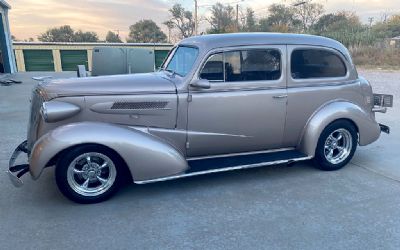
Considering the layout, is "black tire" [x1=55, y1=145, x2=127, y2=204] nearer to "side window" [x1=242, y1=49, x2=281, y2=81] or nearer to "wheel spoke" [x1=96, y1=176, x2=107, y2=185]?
"wheel spoke" [x1=96, y1=176, x2=107, y2=185]

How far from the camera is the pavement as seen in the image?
2.90m

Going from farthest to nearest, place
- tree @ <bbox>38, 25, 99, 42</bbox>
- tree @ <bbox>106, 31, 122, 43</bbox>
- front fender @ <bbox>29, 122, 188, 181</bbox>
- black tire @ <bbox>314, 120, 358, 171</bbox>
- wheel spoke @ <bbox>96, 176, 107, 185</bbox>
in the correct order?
tree @ <bbox>106, 31, 122, 43</bbox>
tree @ <bbox>38, 25, 99, 42</bbox>
black tire @ <bbox>314, 120, 358, 171</bbox>
wheel spoke @ <bbox>96, 176, 107, 185</bbox>
front fender @ <bbox>29, 122, 188, 181</bbox>

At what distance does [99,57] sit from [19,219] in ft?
22.6

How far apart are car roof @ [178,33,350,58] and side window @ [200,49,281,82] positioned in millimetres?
123

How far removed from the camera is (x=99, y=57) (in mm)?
9383

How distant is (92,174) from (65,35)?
2030 inches

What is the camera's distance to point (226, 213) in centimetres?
339

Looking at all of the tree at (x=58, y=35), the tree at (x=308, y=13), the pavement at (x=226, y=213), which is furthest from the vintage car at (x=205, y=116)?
the tree at (x=58, y=35)

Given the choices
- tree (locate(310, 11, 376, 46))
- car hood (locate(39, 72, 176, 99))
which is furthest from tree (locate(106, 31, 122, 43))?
car hood (locate(39, 72, 176, 99))

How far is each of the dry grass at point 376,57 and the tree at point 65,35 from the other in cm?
3663

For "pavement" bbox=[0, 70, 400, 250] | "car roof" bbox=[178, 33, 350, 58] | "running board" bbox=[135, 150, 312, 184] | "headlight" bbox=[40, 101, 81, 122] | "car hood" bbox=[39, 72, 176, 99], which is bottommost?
"pavement" bbox=[0, 70, 400, 250]

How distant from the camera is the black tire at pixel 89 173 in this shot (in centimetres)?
342

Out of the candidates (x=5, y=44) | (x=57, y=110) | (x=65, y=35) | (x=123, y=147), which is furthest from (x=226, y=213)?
(x=65, y=35)

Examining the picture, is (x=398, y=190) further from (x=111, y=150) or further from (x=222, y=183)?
(x=111, y=150)
